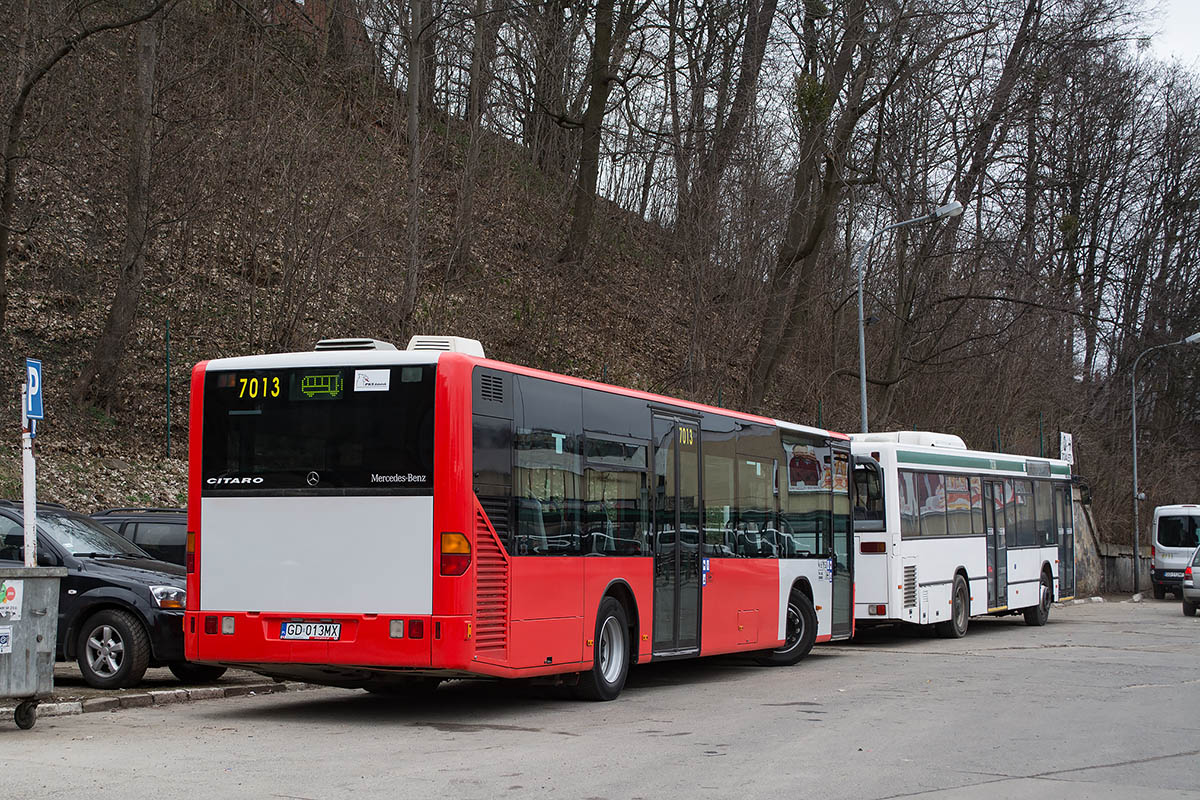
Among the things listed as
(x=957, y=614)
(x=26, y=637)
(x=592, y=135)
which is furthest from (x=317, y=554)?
(x=592, y=135)

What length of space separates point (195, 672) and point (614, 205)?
24.4 m

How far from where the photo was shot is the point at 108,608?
13.1 meters

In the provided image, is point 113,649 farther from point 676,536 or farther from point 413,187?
point 413,187

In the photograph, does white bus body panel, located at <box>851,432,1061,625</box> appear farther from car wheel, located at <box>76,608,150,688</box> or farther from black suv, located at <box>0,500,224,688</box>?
car wheel, located at <box>76,608,150,688</box>

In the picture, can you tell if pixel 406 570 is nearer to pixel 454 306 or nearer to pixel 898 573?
pixel 898 573

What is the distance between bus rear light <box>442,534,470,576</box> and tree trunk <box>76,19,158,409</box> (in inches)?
532

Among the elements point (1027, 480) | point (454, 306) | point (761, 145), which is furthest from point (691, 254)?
point (1027, 480)

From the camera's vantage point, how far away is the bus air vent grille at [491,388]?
37.6 feet

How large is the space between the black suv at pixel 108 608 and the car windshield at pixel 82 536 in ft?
0.07

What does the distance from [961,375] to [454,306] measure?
21.1 m

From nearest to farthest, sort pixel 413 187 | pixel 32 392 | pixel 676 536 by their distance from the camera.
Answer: pixel 32 392 < pixel 676 536 < pixel 413 187

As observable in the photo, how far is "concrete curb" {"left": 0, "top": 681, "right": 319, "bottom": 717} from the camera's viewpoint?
38.0 ft

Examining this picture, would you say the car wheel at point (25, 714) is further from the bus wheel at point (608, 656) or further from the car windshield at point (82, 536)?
the bus wheel at point (608, 656)

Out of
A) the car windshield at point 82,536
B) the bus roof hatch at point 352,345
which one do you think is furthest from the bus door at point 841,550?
the car windshield at point 82,536
